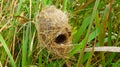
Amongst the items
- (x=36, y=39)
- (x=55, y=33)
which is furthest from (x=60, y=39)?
(x=36, y=39)

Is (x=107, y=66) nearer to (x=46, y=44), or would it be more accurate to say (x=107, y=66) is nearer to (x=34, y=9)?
(x=46, y=44)

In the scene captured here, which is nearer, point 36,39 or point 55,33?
point 55,33

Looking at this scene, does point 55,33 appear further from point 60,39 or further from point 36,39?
point 36,39

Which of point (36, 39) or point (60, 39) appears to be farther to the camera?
point (36, 39)

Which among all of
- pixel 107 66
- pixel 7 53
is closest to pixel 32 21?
pixel 7 53
